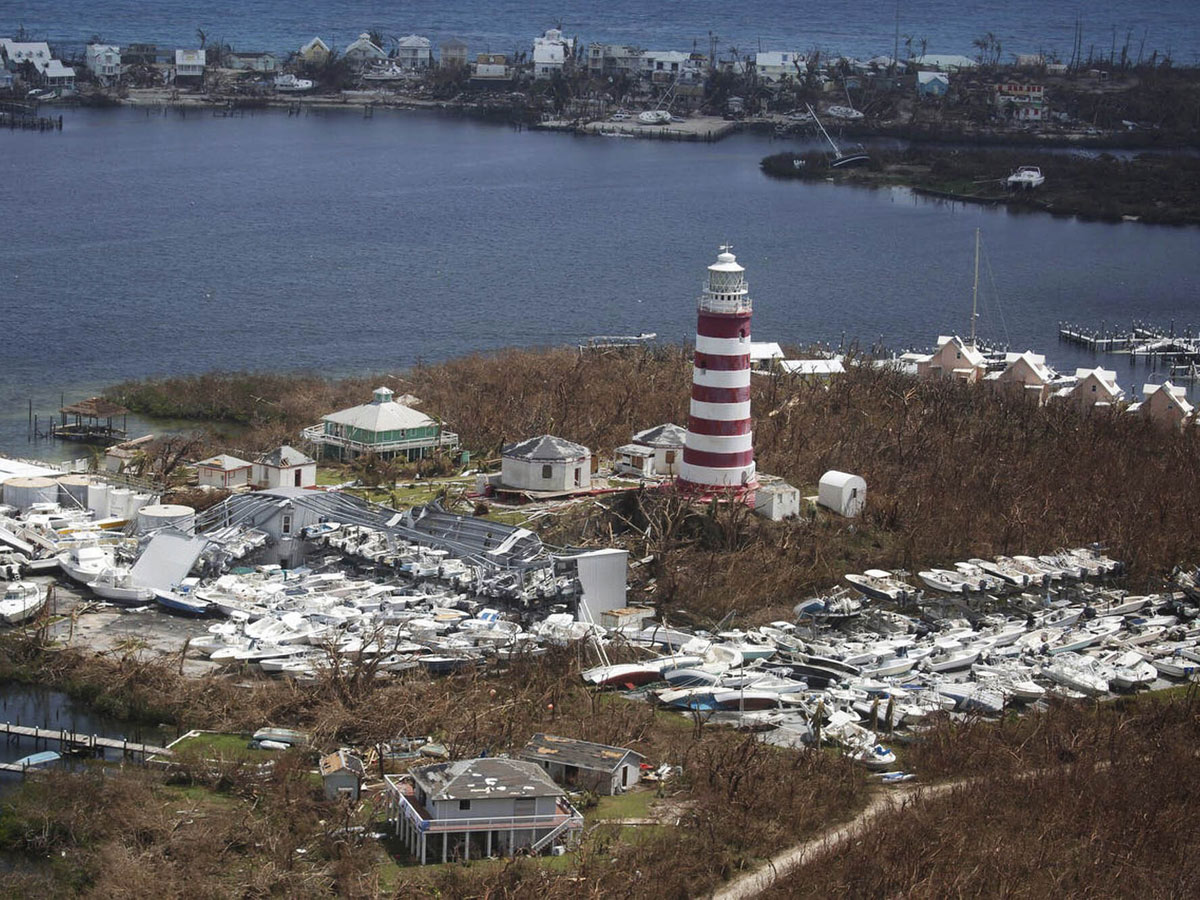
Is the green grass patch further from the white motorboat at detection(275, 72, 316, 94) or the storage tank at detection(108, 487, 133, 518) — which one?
the white motorboat at detection(275, 72, 316, 94)

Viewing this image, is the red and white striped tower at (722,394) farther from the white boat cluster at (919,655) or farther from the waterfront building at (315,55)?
the waterfront building at (315,55)

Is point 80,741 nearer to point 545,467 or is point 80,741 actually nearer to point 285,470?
point 285,470

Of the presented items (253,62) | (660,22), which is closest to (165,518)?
(253,62)

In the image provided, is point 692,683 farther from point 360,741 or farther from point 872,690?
point 360,741

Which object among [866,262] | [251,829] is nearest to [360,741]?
[251,829]

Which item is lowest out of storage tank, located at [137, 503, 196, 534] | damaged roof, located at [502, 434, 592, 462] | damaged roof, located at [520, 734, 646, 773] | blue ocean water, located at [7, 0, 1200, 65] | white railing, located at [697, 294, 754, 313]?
storage tank, located at [137, 503, 196, 534]

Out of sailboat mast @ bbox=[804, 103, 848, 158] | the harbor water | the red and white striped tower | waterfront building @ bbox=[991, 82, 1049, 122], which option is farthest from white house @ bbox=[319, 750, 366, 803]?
waterfront building @ bbox=[991, 82, 1049, 122]
